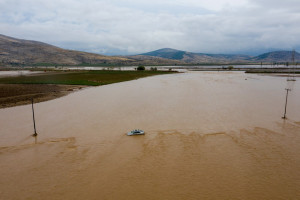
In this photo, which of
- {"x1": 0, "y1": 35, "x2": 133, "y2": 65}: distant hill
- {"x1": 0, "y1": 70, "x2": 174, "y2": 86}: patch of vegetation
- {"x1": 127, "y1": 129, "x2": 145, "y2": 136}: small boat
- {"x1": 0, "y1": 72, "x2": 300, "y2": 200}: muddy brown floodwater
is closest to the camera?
{"x1": 0, "y1": 72, "x2": 300, "y2": 200}: muddy brown floodwater

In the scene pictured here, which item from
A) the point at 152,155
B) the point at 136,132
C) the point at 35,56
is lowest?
the point at 152,155

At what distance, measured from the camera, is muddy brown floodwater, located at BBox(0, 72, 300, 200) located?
10.0 meters

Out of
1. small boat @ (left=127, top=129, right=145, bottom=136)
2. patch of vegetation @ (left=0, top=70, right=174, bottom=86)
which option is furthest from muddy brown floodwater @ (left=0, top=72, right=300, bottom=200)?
patch of vegetation @ (left=0, top=70, right=174, bottom=86)

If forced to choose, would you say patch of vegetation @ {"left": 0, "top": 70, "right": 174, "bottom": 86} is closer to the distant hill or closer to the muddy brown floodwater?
the muddy brown floodwater

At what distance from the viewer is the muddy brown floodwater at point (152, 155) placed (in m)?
10.0

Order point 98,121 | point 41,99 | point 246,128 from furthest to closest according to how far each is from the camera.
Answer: point 41,99 → point 98,121 → point 246,128

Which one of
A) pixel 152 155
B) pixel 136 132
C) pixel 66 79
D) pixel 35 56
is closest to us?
pixel 152 155

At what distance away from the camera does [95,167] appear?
474 inches

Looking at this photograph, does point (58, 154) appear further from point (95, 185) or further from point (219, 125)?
point (219, 125)

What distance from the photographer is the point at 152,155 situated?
13352mm

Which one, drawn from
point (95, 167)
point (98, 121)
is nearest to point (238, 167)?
point (95, 167)

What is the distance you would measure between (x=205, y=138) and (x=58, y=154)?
1090 centimetres

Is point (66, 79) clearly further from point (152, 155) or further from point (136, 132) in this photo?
point (152, 155)

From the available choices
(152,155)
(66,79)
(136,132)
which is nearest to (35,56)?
(66,79)
